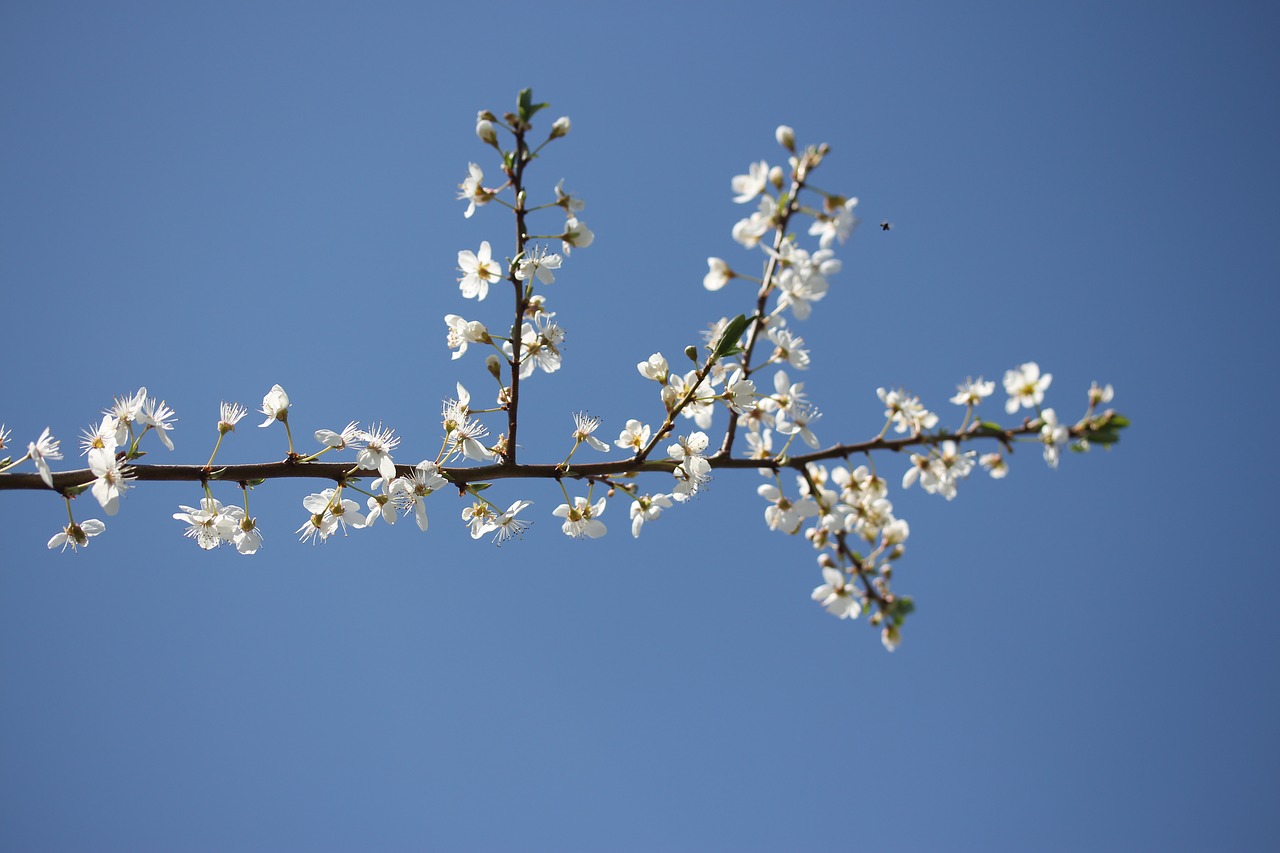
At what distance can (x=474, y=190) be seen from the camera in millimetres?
2764

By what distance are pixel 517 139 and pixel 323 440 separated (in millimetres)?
1263

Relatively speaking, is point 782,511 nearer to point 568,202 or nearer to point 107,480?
point 568,202

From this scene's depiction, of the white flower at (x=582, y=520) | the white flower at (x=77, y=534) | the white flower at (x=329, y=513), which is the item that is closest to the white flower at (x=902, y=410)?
the white flower at (x=582, y=520)

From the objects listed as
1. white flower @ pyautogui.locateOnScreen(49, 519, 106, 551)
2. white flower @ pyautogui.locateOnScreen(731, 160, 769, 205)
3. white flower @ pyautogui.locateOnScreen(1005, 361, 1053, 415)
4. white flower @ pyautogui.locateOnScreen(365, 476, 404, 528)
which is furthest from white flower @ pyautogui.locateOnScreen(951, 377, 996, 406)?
white flower @ pyautogui.locateOnScreen(49, 519, 106, 551)

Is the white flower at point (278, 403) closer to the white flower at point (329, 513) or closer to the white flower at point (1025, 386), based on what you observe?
the white flower at point (329, 513)

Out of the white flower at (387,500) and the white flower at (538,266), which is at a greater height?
the white flower at (538,266)

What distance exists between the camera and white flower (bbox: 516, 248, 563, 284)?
2.72m

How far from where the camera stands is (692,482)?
2.96m

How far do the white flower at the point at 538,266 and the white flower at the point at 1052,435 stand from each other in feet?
5.87

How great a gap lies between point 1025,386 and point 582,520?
1.78 meters

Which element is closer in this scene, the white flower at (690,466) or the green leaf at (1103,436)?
the green leaf at (1103,436)

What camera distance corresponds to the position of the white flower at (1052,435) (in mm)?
2559

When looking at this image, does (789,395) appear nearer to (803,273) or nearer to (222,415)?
(803,273)

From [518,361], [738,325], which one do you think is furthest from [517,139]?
[738,325]
